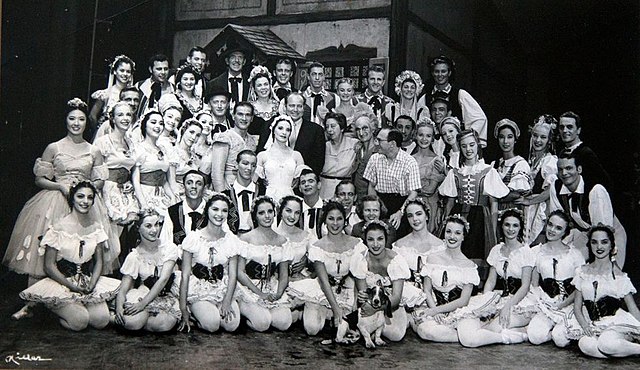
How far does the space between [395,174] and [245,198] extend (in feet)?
3.46

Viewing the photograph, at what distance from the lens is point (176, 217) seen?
16.9 ft

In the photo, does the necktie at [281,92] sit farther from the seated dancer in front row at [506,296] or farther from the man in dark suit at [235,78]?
the seated dancer in front row at [506,296]

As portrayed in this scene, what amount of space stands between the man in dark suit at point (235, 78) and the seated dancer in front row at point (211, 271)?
0.76 meters

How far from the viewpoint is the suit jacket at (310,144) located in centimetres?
526

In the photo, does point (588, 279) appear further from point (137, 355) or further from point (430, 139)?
point (137, 355)

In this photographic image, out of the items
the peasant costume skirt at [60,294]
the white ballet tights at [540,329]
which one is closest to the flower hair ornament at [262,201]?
the peasant costume skirt at [60,294]

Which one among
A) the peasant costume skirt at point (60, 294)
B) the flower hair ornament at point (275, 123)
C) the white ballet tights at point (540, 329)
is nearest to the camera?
the white ballet tights at point (540, 329)

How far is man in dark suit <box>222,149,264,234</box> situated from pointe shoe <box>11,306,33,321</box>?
1.51 m

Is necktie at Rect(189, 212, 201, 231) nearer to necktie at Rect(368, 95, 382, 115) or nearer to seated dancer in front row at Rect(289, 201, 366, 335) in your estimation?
seated dancer in front row at Rect(289, 201, 366, 335)

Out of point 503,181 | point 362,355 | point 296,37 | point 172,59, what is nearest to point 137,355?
point 362,355

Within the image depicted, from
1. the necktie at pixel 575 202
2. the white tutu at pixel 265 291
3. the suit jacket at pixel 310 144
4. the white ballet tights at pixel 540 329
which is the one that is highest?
the suit jacket at pixel 310 144

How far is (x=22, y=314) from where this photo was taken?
5047 millimetres

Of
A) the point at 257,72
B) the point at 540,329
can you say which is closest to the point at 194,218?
the point at 257,72

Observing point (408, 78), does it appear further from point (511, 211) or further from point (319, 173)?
point (511, 211)
